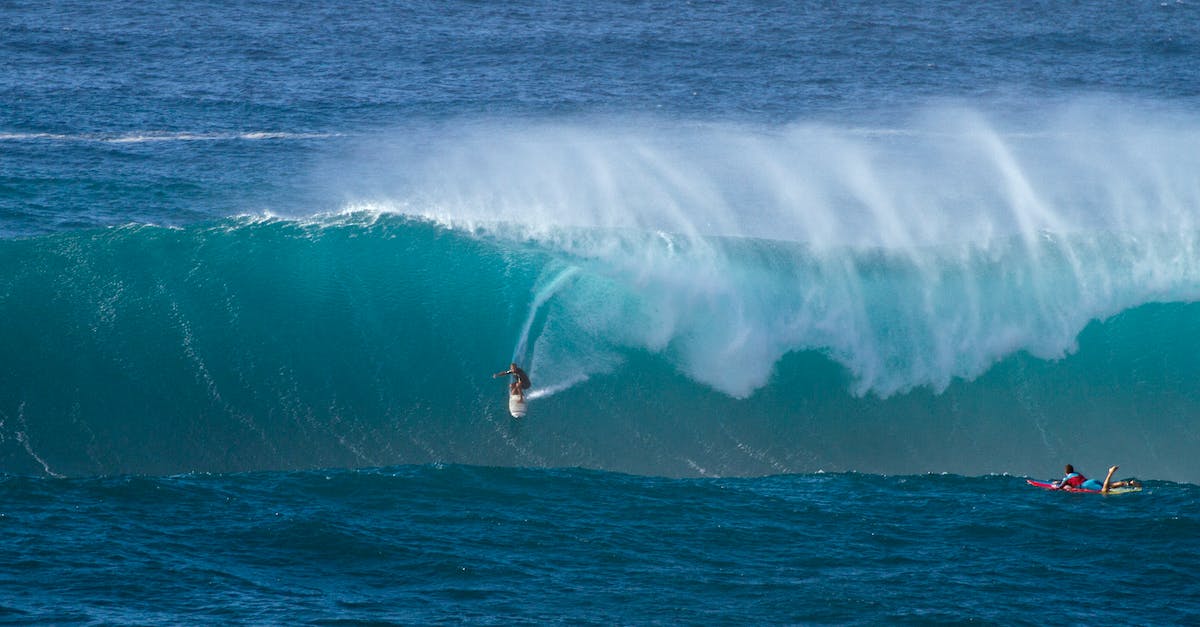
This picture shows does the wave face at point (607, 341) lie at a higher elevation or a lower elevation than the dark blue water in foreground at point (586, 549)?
higher

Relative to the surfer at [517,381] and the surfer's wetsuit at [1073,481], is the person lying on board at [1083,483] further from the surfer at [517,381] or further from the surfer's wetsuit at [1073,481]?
the surfer at [517,381]

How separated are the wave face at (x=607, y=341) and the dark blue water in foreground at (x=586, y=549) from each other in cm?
143

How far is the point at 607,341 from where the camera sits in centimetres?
2877

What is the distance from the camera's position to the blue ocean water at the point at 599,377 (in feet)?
70.5

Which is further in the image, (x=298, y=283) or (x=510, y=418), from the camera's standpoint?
(x=298, y=283)

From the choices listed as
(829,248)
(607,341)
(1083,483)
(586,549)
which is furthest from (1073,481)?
(607,341)

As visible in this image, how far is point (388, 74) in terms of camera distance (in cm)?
5588

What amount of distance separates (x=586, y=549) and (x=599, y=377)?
20.5 feet

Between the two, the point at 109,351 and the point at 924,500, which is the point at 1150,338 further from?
the point at 109,351

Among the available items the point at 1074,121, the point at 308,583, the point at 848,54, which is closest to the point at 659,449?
the point at 308,583

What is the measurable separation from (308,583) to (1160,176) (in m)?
26.6

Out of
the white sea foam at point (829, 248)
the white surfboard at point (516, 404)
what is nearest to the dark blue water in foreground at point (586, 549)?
the white surfboard at point (516, 404)

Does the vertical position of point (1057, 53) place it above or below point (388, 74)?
above

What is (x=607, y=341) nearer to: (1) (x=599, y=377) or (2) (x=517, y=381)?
(1) (x=599, y=377)
